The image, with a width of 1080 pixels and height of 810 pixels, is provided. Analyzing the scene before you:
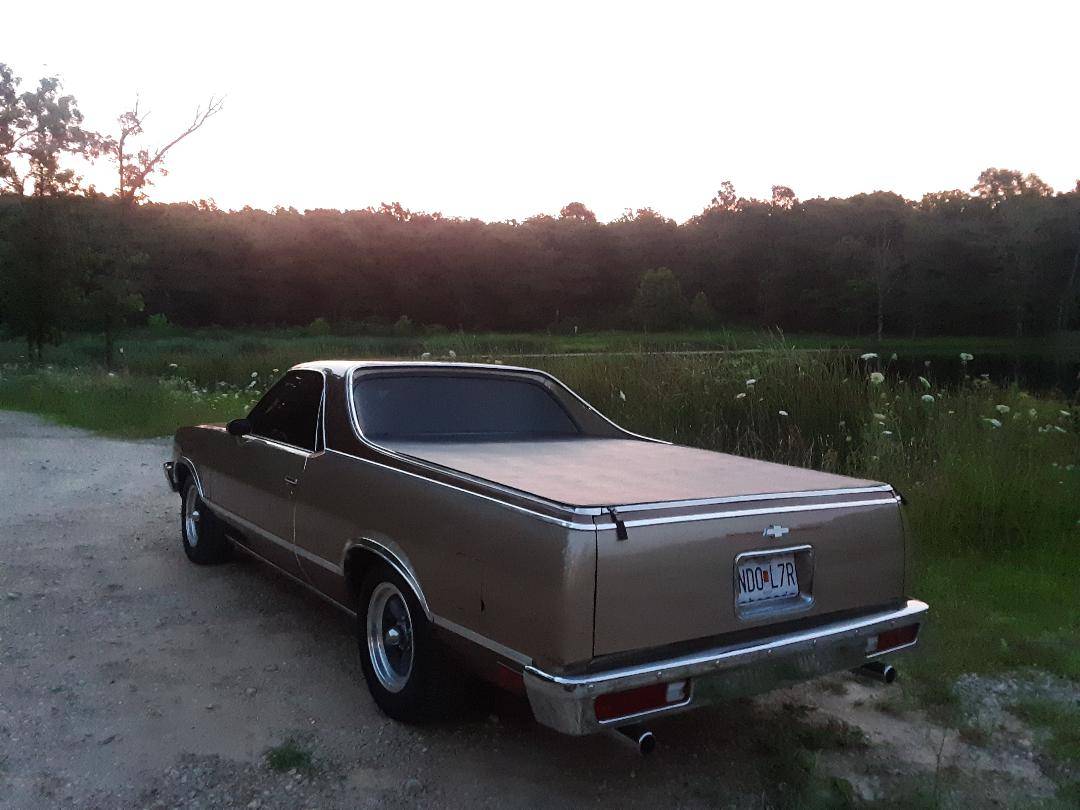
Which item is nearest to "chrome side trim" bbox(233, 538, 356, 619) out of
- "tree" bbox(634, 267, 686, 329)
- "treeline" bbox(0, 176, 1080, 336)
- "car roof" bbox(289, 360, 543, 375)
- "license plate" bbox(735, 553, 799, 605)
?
"car roof" bbox(289, 360, 543, 375)

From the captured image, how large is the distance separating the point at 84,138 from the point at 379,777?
5206 cm

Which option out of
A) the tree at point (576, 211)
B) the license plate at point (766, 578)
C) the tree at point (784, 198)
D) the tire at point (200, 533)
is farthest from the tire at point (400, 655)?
the tree at point (576, 211)

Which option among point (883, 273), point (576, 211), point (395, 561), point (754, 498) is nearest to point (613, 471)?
point (754, 498)

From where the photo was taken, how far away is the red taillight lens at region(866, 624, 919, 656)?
11.8 ft

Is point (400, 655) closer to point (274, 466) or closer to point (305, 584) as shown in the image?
point (305, 584)

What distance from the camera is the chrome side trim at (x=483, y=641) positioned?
10.1ft

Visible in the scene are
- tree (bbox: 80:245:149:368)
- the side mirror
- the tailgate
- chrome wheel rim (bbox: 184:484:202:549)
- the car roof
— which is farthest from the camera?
tree (bbox: 80:245:149:368)

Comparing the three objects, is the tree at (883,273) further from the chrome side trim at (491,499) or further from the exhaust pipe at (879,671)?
the chrome side trim at (491,499)

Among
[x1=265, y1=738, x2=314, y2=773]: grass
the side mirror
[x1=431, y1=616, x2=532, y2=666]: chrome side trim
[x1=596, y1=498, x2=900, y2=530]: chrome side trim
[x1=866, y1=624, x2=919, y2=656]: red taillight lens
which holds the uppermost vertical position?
[x1=596, y1=498, x2=900, y2=530]: chrome side trim

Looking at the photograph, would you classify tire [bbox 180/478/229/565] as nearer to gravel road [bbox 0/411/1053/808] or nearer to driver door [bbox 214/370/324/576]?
driver door [bbox 214/370/324/576]

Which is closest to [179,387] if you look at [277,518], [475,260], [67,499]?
[67,499]

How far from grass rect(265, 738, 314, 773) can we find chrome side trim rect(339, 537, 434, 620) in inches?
29.5

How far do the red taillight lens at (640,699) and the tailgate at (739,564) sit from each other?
0.14m

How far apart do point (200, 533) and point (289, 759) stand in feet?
10.3
